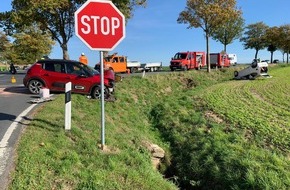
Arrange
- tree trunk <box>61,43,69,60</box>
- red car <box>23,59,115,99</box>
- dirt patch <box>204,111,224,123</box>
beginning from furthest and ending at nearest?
tree trunk <box>61,43,69,60</box>
red car <box>23,59,115,99</box>
dirt patch <box>204,111,224,123</box>

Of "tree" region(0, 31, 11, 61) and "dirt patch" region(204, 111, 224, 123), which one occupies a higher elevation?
"tree" region(0, 31, 11, 61)

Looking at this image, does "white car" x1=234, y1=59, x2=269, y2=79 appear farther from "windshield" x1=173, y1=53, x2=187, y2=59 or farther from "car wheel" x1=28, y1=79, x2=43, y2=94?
"car wheel" x1=28, y1=79, x2=43, y2=94

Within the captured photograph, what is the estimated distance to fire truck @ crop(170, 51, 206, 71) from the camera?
36.2 meters

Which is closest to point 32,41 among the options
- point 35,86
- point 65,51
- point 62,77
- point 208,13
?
point 65,51

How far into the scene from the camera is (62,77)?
1376cm

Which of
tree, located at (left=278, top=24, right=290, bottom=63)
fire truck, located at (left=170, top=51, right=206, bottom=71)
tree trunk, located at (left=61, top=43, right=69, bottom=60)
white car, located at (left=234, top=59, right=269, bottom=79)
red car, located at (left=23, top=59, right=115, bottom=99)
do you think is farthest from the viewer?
tree, located at (left=278, top=24, right=290, bottom=63)

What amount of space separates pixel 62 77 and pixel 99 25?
7922 millimetres

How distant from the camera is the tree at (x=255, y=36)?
67.1 m

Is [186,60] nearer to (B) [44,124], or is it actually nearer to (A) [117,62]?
(A) [117,62]

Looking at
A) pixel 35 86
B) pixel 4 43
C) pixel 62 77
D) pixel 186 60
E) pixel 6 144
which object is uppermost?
pixel 4 43

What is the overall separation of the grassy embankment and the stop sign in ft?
6.94

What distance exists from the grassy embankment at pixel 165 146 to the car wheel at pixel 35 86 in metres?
2.18

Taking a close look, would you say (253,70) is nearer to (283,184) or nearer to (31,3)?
(31,3)

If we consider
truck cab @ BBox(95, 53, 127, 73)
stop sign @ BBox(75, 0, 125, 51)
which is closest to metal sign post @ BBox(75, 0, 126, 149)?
stop sign @ BBox(75, 0, 125, 51)
